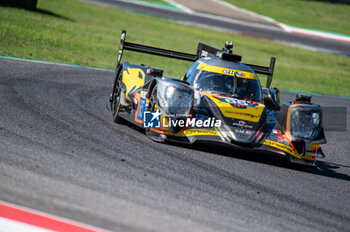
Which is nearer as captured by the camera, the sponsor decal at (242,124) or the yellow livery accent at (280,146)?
the yellow livery accent at (280,146)

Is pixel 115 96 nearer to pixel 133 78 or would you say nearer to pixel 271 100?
pixel 133 78

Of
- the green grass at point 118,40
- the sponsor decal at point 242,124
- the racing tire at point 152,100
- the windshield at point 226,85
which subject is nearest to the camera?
the sponsor decal at point 242,124

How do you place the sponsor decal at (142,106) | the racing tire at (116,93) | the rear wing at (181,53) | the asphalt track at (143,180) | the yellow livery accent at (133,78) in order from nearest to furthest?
the asphalt track at (143,180)
the sponsor decal at (142,106)
the yellow livery accent at (133,78)
the racing tire at (116,93)
the rear wing at (181,53)

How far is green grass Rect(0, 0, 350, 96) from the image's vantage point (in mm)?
16031

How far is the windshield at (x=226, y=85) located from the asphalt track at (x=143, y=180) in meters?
0.97

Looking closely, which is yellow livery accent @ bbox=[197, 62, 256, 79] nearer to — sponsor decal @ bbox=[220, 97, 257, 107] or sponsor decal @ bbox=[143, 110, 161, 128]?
sponsor decal @ bbox=[220, 97, 257, 107]

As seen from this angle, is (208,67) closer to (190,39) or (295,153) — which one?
(295,153)

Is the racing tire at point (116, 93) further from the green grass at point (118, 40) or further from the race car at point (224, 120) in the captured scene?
the green grass at point (118, 40)

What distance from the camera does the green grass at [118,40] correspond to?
16.0 m

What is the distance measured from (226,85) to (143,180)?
3175 mm

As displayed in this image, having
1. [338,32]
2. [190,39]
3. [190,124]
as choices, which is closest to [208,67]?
[190,124]

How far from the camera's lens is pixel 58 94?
31.7 feet

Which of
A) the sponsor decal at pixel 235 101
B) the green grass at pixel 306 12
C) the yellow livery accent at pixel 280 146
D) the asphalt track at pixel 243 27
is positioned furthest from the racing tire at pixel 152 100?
the green grass at pixel 306 12

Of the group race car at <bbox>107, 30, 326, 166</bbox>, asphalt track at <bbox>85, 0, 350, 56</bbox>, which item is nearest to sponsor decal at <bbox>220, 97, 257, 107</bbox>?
race car at <bbox>107, 30, 326, 166</bbox>
